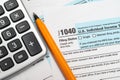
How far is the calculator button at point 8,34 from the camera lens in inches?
15.5

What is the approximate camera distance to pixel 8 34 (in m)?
0.40

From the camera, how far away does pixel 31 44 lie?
40 cm

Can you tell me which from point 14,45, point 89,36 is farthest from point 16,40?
point 89,36

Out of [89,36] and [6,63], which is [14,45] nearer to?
[6,63]

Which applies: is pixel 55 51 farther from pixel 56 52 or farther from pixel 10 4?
pixel 10 4

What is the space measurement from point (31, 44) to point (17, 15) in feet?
0.18

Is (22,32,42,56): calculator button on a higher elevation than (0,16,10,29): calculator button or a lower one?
lower

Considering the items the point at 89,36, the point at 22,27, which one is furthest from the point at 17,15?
A: the point at 89,36

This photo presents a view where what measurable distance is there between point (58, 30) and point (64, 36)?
1 centimetres

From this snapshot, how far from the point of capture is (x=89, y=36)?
0.43 m

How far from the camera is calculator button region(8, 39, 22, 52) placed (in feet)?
1.28

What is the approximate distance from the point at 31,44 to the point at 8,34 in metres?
0.04

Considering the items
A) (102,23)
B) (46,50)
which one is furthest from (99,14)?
(46,50)

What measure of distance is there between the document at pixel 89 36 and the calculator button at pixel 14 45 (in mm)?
66
